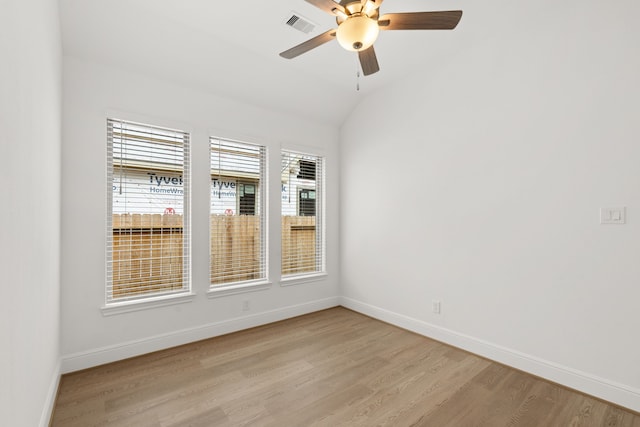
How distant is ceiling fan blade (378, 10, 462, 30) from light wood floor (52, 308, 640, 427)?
102 inches

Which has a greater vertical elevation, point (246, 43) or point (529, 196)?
point (246, 43)

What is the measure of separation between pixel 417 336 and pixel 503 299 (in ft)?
3.35

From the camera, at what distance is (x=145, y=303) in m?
2.94

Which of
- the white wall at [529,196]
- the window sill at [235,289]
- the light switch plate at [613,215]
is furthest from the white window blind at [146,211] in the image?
the light switch plate at [613,215]

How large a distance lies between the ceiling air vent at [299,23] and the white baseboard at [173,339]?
121 inches

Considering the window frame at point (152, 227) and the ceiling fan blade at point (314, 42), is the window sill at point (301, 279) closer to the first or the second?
the window frame at point (152, 227)

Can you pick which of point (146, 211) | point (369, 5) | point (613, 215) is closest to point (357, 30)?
point (369, 5)

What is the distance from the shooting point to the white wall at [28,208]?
1.09 m

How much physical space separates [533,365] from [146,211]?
12.4 feet

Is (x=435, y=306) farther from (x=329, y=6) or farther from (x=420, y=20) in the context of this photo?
(x=329, y=6)

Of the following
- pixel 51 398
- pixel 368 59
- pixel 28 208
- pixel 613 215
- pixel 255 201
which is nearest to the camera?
pixel 28 208

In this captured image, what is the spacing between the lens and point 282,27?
2.74 m

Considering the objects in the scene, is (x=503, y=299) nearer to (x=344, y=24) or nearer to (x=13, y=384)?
(x=344, y=24)

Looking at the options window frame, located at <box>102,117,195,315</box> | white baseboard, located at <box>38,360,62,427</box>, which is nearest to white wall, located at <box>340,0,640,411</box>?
window frame, located at <box>102,117,195,315</box>
